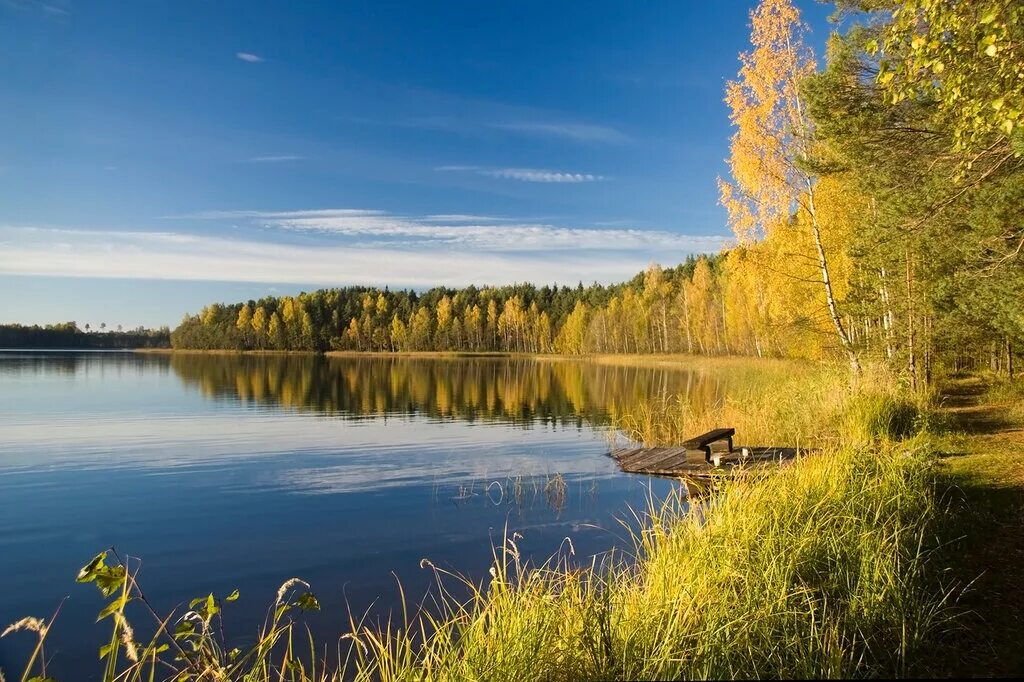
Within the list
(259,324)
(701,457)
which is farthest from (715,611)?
(259,324)

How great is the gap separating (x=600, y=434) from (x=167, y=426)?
15711mm

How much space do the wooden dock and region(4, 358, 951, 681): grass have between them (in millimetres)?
3752

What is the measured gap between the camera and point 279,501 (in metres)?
13.2

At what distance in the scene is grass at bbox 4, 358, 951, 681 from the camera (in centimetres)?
373

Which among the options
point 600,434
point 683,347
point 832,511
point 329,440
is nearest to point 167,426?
point 329,440

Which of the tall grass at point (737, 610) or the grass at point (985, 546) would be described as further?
the grass at point (985, 546)

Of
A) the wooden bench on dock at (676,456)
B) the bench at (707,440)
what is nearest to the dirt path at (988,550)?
the bench at (707,440)

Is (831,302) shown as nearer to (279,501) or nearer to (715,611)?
(279,501)

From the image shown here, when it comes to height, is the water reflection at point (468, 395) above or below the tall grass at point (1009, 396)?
below

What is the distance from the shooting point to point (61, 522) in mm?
11734

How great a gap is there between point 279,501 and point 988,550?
1162 cm

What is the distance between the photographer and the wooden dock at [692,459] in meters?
12.5

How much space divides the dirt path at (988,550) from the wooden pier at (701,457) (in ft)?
9.55

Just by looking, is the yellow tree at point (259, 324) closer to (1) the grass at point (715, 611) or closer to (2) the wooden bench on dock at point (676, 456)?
(2) the wooden bench on dock at point (676, 456)
